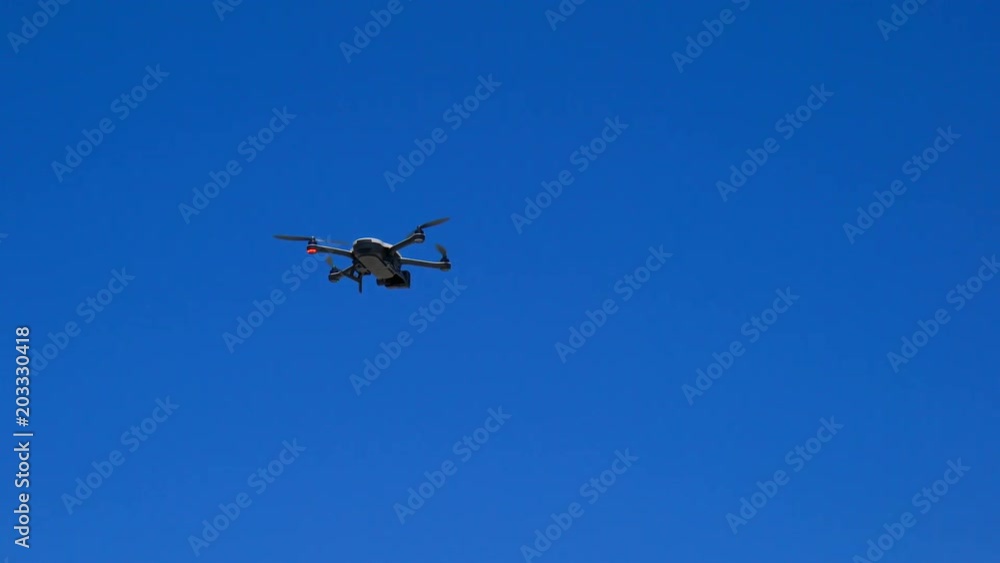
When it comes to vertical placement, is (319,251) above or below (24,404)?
above

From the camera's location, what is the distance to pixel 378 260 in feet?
304

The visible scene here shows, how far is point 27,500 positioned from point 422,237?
29.9 metres

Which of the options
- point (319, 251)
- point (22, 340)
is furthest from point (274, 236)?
point (22, 340)

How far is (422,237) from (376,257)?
3321 millimetres

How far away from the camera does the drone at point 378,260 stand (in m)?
92.3

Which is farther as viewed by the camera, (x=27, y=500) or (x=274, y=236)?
(x=274, y=236)

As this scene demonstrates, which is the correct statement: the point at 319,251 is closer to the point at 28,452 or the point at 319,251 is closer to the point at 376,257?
the point at 376,257

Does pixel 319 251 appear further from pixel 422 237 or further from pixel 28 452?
pixel 28 452

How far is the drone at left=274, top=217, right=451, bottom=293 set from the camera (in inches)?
3634

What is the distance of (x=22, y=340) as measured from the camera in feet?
307

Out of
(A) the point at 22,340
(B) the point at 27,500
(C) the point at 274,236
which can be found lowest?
(B) the point at 27,500

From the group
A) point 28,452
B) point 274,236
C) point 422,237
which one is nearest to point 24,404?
point 28,452

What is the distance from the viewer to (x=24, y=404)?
92.2 metres

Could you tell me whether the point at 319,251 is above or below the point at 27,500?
above
